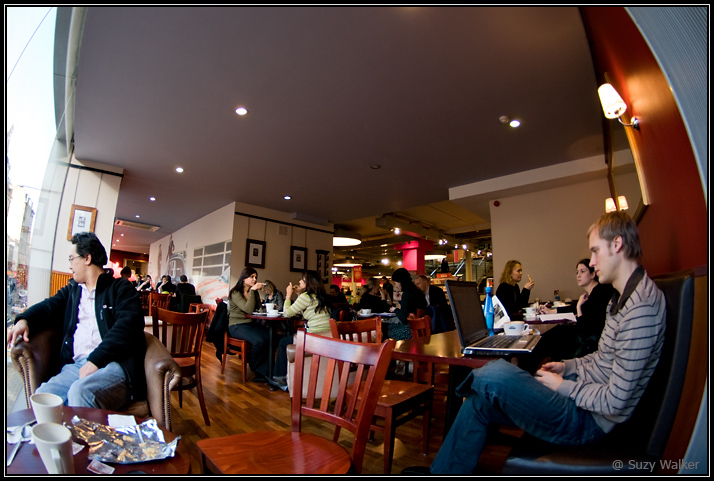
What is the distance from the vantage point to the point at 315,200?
7699mm

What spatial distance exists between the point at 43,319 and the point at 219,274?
6.44 m

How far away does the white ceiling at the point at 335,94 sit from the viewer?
2.74 metres

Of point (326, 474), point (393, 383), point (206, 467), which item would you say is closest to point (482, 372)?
point (326, 474)

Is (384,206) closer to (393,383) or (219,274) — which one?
(219,274)

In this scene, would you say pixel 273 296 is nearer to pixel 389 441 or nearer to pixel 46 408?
pixel 389 441

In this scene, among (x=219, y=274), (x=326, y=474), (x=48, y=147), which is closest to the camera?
(x=326, y=474)

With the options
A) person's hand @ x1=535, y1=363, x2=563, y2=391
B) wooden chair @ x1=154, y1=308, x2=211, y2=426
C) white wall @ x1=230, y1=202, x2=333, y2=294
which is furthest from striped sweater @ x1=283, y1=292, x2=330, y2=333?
white wall @ x1=230, y1=202, x2=333, y2=294

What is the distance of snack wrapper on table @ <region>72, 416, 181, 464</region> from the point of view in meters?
0.97

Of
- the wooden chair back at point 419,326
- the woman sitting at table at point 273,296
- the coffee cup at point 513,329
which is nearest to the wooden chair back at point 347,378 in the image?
the coffee cup at point 513,329

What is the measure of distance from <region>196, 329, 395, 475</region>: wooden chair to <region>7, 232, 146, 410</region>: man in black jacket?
91 cm

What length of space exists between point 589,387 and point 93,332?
2.53m

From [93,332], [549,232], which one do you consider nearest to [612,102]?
[93,332]

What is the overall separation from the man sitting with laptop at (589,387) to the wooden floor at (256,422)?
112 cm

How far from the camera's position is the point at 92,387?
1734 mm
